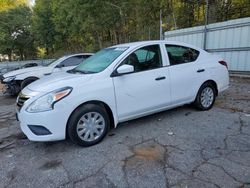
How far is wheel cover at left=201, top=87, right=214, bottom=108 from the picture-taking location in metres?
4.71

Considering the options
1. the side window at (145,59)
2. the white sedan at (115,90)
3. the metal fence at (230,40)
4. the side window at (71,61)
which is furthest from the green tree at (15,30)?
the side window at (145,59)

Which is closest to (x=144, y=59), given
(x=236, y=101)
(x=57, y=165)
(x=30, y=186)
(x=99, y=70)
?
(x=99, y=70)

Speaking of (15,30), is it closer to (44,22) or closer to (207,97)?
(44,22)

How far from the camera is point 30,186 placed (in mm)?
2539

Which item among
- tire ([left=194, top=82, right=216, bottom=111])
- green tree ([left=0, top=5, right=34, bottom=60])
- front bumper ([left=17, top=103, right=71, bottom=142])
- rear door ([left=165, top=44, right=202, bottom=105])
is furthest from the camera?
green tree ([left=0, top=5, right=34, bottom=60])

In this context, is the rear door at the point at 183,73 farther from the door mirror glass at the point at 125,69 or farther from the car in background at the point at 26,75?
the car in background at the point at 26,75

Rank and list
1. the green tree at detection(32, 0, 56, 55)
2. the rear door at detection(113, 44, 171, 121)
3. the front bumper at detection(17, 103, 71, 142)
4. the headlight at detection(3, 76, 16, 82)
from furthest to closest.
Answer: the green tree at detection(32, 0, 56, 55) → the headlight at detection(3, 76, 16, 82) → the rear door at detection(113, 44, 171, 121) → the front bumper at detection(17, 103, 71, 142)

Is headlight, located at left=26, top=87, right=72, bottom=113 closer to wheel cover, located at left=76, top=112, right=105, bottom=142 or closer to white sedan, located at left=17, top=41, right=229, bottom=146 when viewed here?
white sedan, located at left=17, top=41, right=229, bottom=146

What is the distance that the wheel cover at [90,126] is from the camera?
3300 millimetres

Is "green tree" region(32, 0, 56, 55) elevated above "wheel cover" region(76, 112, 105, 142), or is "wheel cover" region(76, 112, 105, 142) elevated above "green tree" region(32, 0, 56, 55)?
"green tree" region(32, 0, 56, 55)

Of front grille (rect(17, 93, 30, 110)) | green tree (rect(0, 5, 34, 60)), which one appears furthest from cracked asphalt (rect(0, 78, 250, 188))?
green tree (rect(0, 5, 34, 60))

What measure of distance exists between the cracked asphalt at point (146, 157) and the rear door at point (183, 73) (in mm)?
497

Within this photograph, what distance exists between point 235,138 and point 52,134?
9.37 feet

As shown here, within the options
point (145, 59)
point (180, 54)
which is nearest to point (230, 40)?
point (180, 54)
